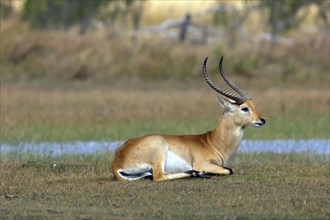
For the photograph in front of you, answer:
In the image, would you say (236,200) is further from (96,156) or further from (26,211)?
(96,156)

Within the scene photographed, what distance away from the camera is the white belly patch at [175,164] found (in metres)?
11.1

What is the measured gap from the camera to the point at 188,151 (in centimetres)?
1121

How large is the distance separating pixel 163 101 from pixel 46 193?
417 inches

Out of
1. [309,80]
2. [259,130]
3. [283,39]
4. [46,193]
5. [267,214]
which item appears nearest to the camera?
[267,214]

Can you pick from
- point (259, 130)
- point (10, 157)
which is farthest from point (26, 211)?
point (259, 130)

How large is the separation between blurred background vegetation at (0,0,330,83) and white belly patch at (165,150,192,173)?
13.1 metres

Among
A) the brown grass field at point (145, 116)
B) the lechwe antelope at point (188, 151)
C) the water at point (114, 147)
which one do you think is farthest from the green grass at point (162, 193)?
the water at point (114, 147)

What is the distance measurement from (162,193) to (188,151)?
1366 millimetres

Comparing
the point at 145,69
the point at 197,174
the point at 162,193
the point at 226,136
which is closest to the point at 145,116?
the point at 145,69

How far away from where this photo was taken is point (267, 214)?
8750 millimetres

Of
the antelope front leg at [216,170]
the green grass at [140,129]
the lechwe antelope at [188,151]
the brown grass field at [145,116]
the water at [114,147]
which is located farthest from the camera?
the green grass at [140,129]

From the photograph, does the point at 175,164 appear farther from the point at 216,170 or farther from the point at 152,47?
the point at 152,47

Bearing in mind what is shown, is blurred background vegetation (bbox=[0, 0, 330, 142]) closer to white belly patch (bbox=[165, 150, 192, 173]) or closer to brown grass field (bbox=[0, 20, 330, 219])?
brown grass field (bbox=[0, 20, 330, 219])

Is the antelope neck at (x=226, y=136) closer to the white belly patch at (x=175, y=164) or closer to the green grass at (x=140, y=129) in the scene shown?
the white belly patch at (x=175, y=164)
